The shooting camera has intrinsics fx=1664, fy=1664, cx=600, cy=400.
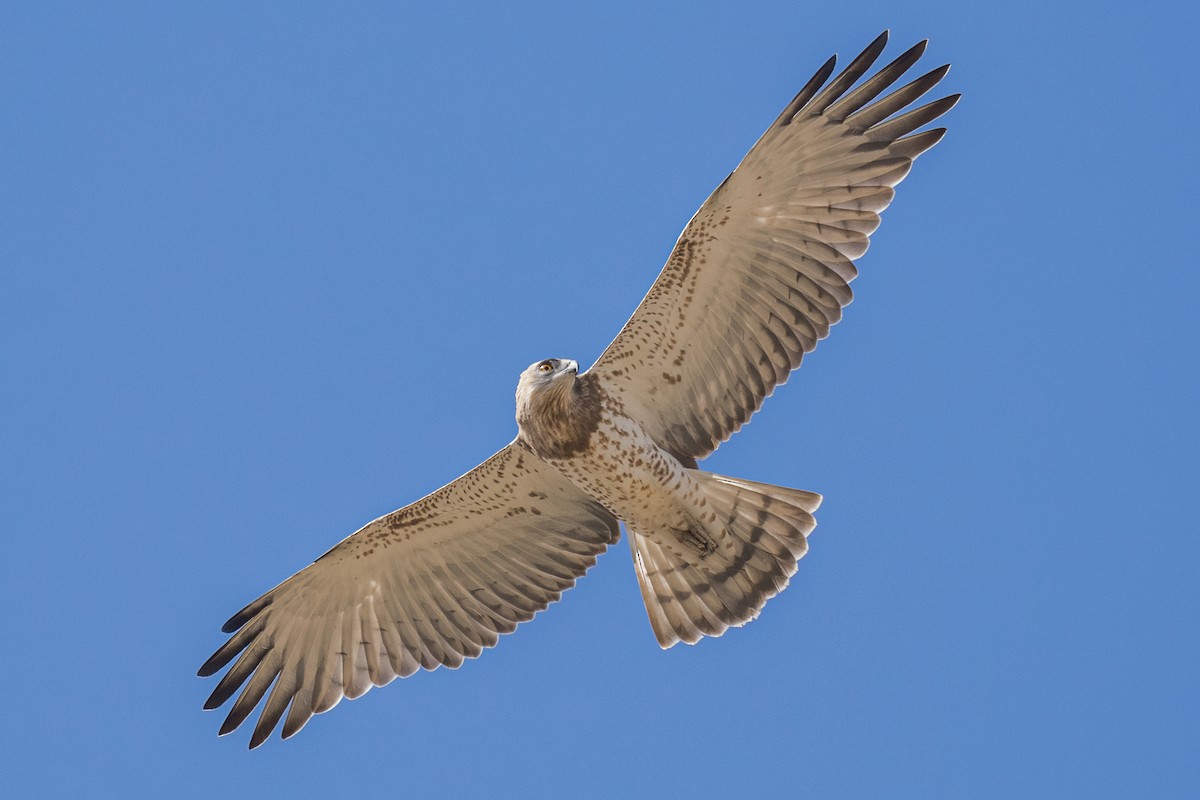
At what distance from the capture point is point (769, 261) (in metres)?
11.9

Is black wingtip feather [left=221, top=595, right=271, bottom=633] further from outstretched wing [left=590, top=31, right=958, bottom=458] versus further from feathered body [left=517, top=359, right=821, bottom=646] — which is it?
outstretched wing [left=590, top=31, right=958, bottom=458]

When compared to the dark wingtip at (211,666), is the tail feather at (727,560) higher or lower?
lower

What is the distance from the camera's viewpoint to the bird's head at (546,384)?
38.5 feet

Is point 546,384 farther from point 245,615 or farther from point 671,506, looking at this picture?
point 245,615

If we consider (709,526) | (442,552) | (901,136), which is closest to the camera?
(901,136)

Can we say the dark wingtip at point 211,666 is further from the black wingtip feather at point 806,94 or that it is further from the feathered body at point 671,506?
the black wingtip feather at point 806,94

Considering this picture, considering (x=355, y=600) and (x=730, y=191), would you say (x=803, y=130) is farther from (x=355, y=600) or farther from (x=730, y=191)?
(x=355, y=600)

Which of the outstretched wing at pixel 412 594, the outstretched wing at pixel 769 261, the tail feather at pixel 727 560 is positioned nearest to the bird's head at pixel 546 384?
the outstretched wing at pixel 769 261

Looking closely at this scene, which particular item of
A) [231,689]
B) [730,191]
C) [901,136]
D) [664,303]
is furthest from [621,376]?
[231,689]

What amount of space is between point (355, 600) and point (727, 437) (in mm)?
3170

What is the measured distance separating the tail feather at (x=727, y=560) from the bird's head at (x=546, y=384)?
1.24 m

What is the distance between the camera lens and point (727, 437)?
12523 millimetres

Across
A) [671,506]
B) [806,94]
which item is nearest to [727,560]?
[671,506]

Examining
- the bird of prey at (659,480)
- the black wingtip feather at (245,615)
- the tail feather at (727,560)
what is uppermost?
the black wingtip feather at (245,615)
